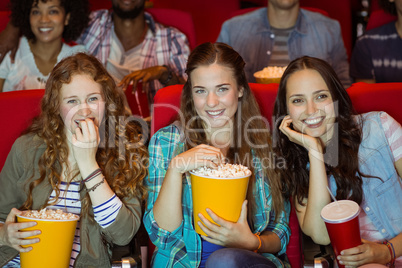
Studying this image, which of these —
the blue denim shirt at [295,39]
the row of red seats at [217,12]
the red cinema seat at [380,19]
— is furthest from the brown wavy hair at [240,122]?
the row of red seats at [217,12]

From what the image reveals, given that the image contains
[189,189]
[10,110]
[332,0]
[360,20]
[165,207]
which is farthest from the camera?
[360,20]

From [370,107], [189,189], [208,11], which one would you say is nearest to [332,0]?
[208,11]

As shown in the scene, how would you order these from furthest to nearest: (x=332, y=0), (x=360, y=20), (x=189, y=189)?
(x=360, y=20) < (x=332, y=0) < (x=189, y=189)

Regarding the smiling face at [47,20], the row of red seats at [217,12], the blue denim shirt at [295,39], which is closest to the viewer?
the smiling face at [47,20]

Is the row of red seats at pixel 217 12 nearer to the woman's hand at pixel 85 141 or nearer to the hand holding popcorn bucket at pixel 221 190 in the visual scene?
the woman's hand at pixel 85 141

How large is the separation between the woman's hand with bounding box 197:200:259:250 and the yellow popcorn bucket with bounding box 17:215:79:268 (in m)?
0.38

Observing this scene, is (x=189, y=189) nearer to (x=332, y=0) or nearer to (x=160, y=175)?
(x=160, y=175)

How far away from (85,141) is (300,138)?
0.70 metres

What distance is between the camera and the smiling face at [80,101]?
5.92 feet

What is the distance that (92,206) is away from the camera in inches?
69.5

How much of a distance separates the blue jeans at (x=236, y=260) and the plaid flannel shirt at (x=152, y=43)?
5.52 ft

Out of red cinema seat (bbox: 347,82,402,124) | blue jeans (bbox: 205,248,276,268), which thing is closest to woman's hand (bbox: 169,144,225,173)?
blue jeans (bbox: 205,248,276,268)

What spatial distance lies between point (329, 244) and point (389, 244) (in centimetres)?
19

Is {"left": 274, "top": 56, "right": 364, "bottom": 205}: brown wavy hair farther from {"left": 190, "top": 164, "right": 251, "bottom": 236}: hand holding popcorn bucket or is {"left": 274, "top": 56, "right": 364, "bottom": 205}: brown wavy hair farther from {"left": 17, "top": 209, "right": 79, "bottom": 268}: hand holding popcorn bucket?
{"left": 17, "top": 209, "right": 79, "bottom": 268}: hand holding popcorn bucket
